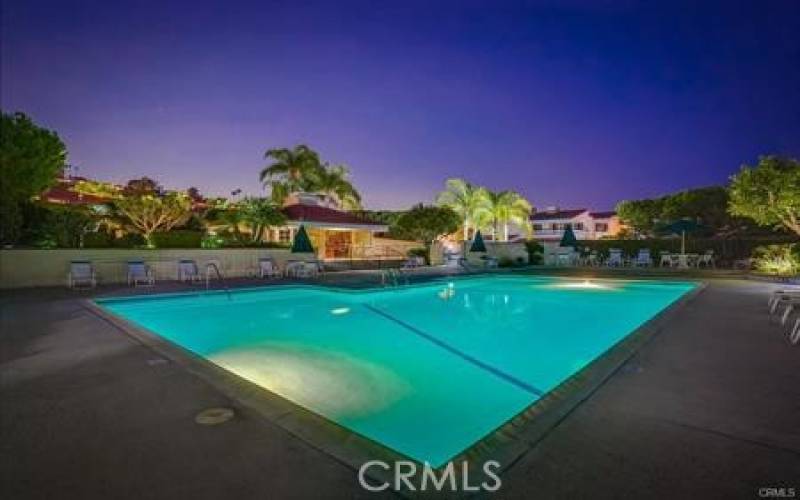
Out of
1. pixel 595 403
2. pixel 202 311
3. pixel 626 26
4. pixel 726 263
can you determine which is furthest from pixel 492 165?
pixel 595 403

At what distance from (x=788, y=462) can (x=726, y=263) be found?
26.5 m

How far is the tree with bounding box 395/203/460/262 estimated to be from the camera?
25047 mm

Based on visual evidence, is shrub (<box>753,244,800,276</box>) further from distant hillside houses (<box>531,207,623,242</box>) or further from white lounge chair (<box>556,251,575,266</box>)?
distant hillside houses (<box>531,207,623,242</box>)

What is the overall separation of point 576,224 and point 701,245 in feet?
83.1

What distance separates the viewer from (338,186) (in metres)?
36.8

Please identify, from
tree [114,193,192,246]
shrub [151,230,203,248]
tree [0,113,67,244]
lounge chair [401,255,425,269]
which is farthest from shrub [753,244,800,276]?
tree [0,113,67,244]

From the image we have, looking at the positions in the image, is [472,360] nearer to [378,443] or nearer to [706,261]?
[378,443]

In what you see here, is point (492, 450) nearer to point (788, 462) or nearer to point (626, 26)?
point (788, 462)

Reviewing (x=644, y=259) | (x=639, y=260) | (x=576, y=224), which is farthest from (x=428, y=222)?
(x=576, y=224)

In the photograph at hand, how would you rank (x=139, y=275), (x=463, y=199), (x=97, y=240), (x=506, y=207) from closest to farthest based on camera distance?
(x=139, y=275) → (x=97, y=240) → (x=463, y=199) → (x=506, y=207)

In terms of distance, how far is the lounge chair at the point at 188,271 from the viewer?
15602 millimetres

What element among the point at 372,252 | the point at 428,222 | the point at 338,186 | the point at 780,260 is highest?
the point at 338,186

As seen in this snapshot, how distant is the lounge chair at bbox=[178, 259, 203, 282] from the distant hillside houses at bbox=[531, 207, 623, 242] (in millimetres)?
41670

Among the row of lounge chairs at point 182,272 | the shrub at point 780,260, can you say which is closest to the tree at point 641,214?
the shrub at point 780,260
